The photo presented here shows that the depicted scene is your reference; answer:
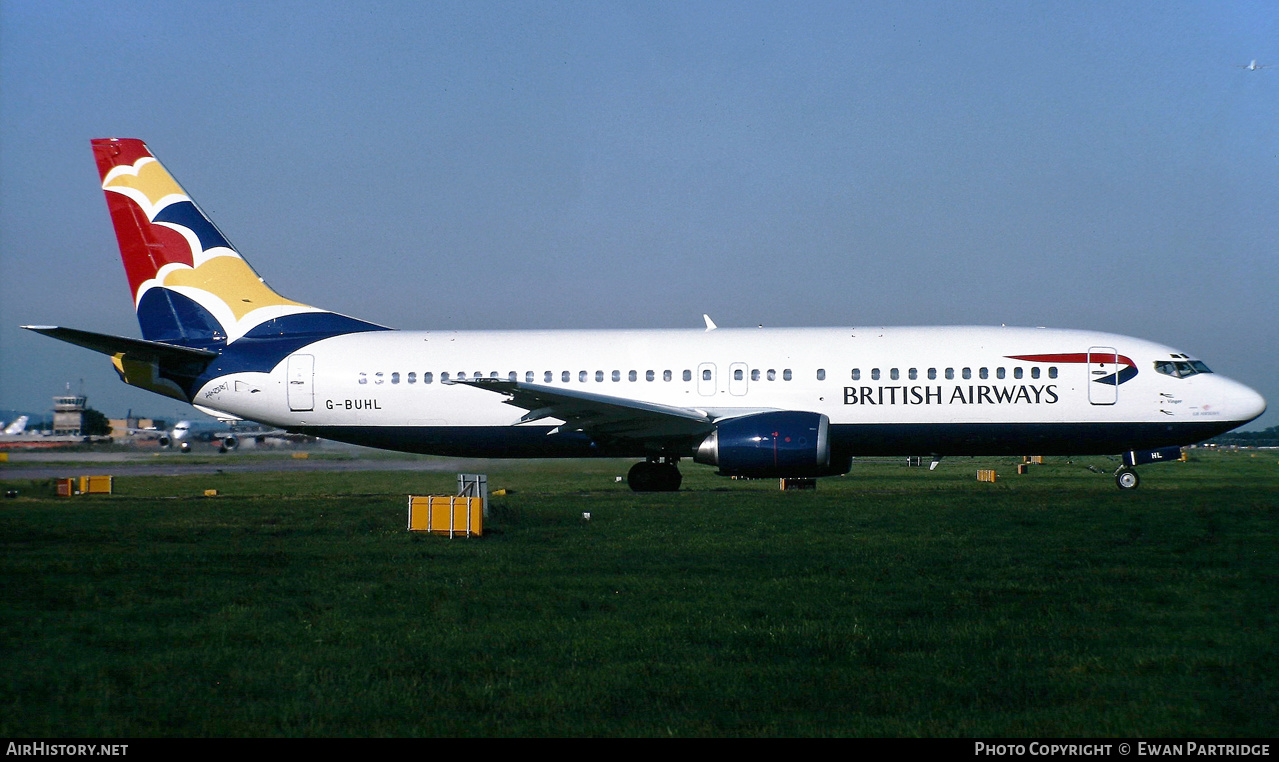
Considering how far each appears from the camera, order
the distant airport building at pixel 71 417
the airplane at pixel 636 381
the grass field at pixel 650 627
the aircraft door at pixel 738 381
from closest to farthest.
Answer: the grass field at pixel 650 627, the airplane at pixel 636 381, the aircraft door at pixel 738 381, the distant airport building at pixel 71 417

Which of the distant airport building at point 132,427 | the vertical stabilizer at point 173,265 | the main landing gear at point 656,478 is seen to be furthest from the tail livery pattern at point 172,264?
the distant airport building at point 132,427

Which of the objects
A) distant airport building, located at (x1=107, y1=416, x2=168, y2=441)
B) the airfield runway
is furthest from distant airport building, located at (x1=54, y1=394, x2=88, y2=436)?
the airfield runway

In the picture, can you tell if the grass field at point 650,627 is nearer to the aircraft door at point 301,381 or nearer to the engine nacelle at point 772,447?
the engine nacelle at point 772,447

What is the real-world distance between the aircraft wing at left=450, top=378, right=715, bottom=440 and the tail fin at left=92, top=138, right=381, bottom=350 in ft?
19.9

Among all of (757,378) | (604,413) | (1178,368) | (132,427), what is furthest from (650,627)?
(132,427)

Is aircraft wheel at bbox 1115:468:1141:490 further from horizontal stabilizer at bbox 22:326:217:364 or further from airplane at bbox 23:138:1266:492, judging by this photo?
horizontal stabilizer at bbox 22:326:217:364

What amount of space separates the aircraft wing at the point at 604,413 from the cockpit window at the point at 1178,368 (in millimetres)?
10212

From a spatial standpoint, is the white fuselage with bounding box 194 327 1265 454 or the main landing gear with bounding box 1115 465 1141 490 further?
the main landing gear with bounding box 1115 465 1141 490

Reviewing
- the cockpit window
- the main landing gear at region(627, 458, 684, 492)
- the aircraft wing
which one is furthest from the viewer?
the main landing gear at region(627, 458, 684, 492)

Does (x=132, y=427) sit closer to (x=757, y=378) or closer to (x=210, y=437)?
(x=210, y=437)

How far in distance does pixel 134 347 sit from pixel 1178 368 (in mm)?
23874

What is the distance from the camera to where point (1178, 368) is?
928 inches

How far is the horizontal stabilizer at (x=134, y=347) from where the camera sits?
71.9 ft

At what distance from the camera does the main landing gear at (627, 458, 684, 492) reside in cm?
2528
